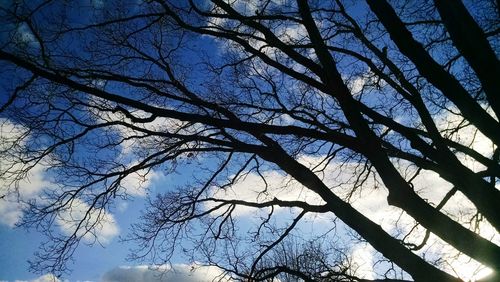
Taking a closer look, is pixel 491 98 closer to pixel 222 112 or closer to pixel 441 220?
pixel 441 220

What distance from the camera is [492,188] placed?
4.28 m

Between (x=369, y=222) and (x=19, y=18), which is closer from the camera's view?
(x=369, y=222)

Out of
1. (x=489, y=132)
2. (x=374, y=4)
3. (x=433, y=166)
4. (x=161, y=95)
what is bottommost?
(x=489, y=132)

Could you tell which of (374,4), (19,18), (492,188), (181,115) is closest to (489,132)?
(492,188)

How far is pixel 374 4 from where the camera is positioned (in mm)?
4383

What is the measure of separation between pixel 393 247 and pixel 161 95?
4.37 meters

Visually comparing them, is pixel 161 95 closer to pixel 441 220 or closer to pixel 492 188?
pixel 441 220

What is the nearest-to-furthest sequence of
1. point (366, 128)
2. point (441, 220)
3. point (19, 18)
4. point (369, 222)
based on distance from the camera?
1. point (441, 220)
2. point (369, 222)
3. point (366, 128)
4. point (19, 18)

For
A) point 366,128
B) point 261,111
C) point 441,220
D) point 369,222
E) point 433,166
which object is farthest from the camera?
point 261,111

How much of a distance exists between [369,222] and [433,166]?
5.19 feet

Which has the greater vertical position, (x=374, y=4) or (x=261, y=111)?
(x=261, y=111)

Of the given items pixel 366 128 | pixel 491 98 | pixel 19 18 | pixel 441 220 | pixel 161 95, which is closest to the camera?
pixel 491 98

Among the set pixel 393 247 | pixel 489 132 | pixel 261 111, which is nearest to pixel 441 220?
pixel 393 247

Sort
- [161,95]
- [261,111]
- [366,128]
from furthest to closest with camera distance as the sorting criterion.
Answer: [261,111] → [161,95] → [366,128]
